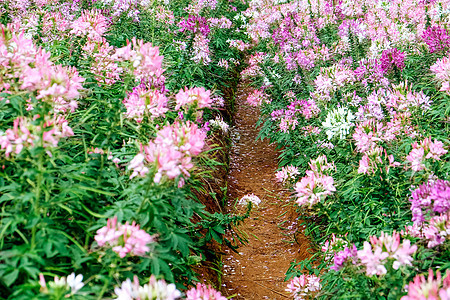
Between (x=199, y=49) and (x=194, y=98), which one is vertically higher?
(x=199, y=49)

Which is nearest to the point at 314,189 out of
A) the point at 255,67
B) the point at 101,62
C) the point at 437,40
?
the point at 101,62

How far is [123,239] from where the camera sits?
4.62ft

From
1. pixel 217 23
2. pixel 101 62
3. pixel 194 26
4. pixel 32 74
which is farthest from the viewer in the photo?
pixel 217 23

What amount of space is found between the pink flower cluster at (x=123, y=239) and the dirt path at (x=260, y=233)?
170cm

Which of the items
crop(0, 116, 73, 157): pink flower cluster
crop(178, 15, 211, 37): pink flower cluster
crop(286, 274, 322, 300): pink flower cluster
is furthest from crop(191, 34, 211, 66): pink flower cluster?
crop(0, 116, 73, 157): pink flower cluster

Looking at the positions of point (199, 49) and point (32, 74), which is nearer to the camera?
point (32, 74)

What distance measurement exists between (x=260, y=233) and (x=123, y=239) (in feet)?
10.1

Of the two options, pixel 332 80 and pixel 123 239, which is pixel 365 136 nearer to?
pixel 332 80

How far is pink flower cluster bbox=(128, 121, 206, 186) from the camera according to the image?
1.47m

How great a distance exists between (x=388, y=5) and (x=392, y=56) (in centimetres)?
298

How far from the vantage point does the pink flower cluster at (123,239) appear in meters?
1.40

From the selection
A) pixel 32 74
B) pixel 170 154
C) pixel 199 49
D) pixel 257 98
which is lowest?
pixel 170 154

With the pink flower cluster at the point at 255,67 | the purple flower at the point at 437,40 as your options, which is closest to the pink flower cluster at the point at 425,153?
the purple flower at the point at 437,40

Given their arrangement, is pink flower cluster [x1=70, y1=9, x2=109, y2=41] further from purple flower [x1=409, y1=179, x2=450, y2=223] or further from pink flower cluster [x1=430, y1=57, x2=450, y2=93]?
pink flower cluster [x1=430, y1=57, x2=450, y2=93]
